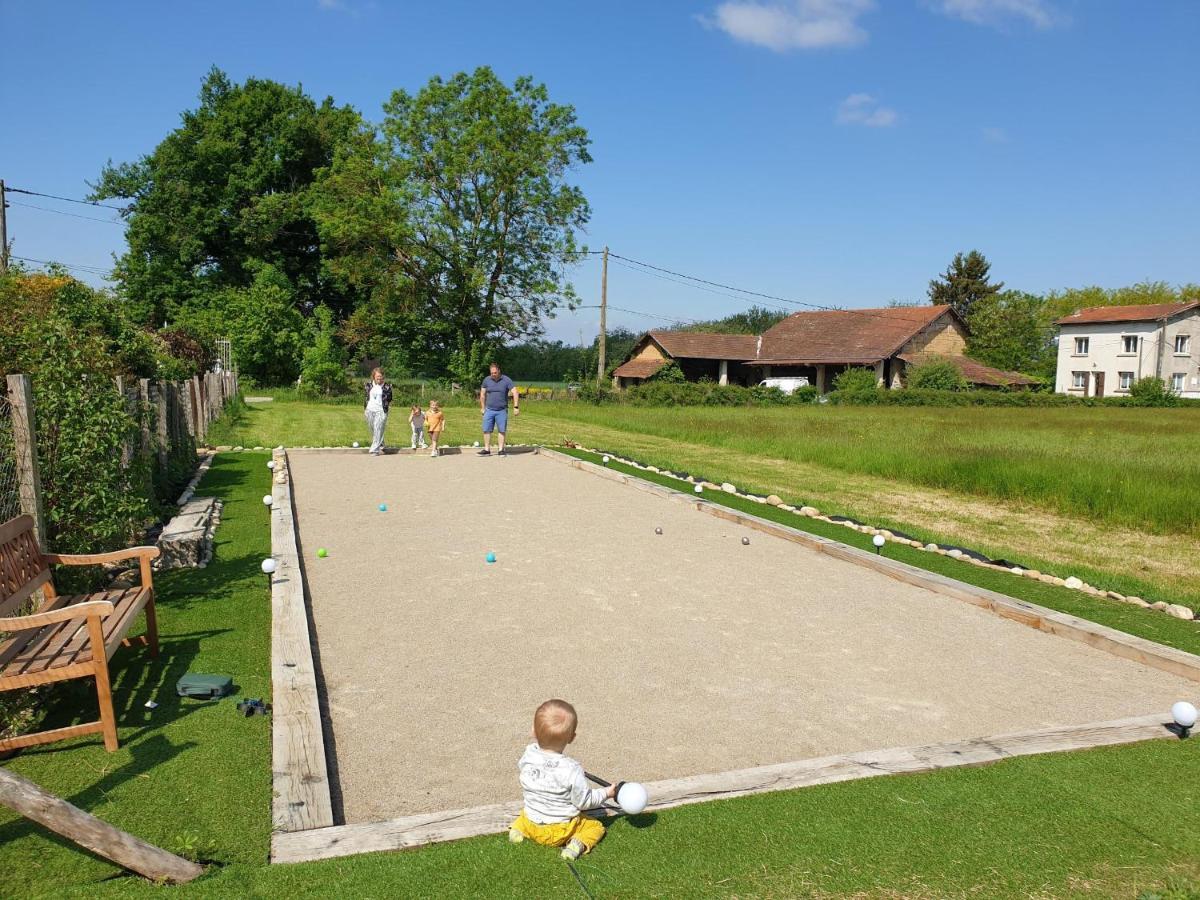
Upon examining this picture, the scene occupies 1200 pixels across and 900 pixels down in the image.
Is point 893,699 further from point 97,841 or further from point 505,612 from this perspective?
point 97,841

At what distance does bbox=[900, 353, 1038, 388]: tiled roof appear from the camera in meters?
50.2

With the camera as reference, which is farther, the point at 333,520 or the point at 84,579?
the point at 333,520

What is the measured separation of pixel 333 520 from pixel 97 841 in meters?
7.50

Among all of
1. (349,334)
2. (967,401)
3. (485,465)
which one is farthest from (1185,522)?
(349,334)

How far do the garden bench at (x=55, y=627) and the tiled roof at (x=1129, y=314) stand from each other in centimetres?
6018

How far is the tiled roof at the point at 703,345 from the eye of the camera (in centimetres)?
5384

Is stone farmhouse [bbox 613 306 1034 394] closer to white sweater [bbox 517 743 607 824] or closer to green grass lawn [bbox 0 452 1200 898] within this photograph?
green grass lawn [bbox 0 452 1200 898]

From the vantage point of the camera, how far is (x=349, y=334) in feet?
146

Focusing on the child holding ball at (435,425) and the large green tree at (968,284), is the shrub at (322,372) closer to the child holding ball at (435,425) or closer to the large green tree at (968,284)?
the child holding ball at (435,425)

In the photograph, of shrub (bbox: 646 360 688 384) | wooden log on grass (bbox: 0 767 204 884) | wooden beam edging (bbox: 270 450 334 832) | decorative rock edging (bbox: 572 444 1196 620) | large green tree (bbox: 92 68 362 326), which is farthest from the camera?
shrub (bbox: 646 360 688 384)

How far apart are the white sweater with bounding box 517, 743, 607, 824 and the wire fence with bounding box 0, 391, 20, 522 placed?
4.62 m

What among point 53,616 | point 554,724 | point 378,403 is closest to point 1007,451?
point 378,403

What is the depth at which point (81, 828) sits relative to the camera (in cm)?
301

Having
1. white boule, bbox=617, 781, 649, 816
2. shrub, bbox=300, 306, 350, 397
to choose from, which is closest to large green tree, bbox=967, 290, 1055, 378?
shrub, bbox=300, 306, 350, 397
